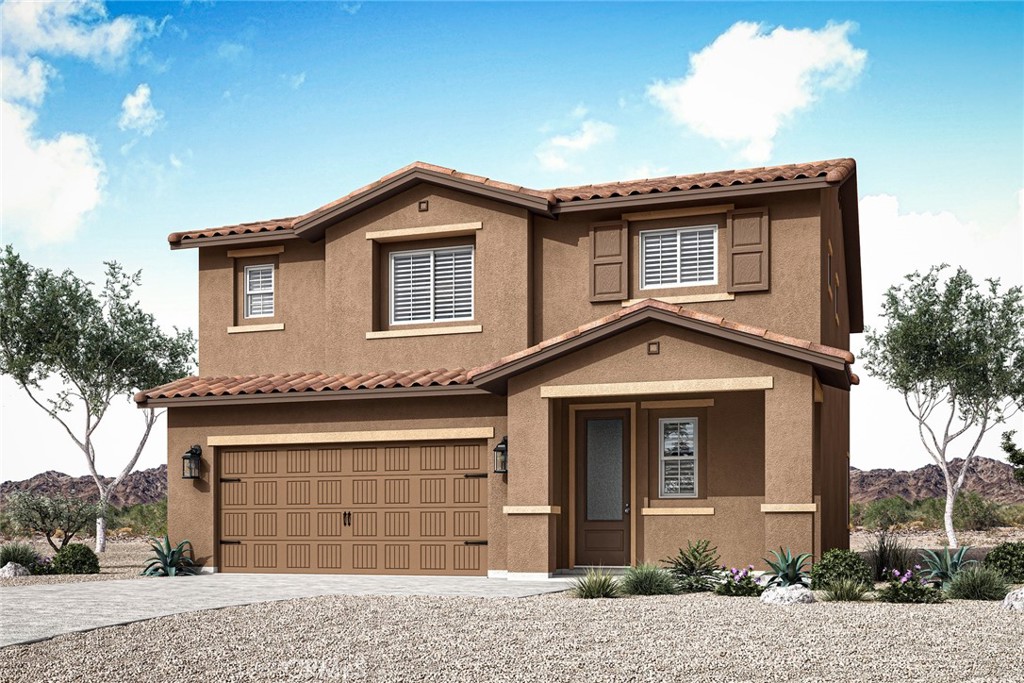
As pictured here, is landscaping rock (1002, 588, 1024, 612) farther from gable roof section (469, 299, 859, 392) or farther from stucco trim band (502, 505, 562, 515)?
stucco trim band (502, 505, 562, 515)

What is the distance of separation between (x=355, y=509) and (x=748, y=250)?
806cm

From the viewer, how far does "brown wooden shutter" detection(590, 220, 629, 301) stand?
21.1 metres

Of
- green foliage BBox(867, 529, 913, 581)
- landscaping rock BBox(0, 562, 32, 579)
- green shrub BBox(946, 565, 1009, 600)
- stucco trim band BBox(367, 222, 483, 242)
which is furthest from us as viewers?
stucco trim band BBox(367, 222, 483, 242)

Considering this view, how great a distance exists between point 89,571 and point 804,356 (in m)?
13.6

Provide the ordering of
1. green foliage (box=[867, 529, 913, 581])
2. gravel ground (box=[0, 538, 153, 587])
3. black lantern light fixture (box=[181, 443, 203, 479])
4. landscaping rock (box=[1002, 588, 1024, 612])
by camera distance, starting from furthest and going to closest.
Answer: black lantern light fixture (box=[181, 443, 203, 479])
gravel ground (box=[0, 538, 153, 587])
green foliage (box=[867, 529, 913, 581])
landscaping rock (box=[1002, 588, 1024, 612])

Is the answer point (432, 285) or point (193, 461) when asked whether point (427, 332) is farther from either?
point (193, 461)

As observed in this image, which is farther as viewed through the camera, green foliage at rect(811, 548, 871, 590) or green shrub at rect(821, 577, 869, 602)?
A: green foliage at rect(811, 548, 871, 590)

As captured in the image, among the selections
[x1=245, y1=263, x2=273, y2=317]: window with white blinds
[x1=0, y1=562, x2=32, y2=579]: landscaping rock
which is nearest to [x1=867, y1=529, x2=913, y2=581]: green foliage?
[x1=245, y1=263, x2=273, y2=317]: window with white blinds

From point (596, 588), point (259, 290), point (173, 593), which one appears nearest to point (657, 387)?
point (596, 588)

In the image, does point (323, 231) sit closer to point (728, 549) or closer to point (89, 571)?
point (89, 571)

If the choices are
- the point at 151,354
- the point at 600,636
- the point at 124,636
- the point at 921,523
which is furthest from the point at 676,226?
the point at 921,523

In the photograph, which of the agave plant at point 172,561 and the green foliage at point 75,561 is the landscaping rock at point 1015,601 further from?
the green foliage at point 75,561

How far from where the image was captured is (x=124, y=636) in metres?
12.4

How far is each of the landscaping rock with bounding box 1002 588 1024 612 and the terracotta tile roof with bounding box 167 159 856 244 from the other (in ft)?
25.0
